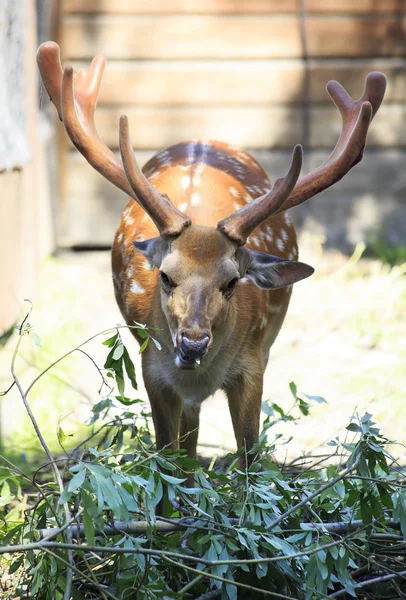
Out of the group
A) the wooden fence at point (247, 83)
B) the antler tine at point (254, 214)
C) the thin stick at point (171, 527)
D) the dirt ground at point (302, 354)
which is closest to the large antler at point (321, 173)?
the antler tine at point (254, 214)

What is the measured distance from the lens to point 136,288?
4.09 metres

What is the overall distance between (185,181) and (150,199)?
807 mm

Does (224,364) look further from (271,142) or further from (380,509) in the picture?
(271,142)

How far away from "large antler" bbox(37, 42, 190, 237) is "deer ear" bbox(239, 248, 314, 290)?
13.3 inches

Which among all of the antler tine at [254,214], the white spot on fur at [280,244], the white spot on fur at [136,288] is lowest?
the white spot on fur at [136,288]

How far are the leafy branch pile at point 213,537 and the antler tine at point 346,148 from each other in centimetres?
105

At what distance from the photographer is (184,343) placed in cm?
320

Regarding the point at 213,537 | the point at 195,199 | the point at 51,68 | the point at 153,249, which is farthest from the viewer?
the point at 195,199

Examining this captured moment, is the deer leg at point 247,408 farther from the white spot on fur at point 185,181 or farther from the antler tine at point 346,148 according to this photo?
the white spot on fur at point 185,181

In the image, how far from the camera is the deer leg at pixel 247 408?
3830 mm

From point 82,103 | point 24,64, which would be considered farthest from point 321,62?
point 82,103

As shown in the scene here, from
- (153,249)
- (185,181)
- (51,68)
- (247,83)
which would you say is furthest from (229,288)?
(247,83)

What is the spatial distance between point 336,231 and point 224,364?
19.0 feet

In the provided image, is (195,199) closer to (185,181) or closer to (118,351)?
(185,181)
